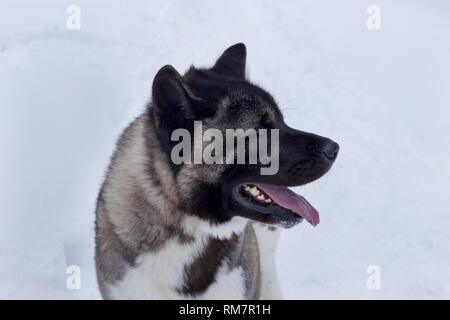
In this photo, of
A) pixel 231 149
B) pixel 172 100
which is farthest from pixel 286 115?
pixel 172 100

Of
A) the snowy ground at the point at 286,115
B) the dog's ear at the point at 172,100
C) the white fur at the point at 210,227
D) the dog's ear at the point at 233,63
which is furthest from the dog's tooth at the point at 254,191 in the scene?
the snowy ground at the point at 286,115

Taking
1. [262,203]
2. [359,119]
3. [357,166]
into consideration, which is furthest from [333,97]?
[262,203]

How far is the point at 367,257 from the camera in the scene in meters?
5.05

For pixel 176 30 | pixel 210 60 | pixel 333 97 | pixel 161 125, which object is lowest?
pixel 161 125

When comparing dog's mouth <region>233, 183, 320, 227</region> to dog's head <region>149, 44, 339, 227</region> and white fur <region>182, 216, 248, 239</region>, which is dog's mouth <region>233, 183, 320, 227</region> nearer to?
dog's head <region>149, 44, 339, 227</region>

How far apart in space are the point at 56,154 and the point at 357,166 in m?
3.31

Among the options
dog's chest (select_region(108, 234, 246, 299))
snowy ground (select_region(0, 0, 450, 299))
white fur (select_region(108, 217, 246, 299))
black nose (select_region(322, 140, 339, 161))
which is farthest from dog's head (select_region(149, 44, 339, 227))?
snowy ground (select_region(0, 0, 450, 299))

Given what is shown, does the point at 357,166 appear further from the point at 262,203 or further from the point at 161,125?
the point at 161,125

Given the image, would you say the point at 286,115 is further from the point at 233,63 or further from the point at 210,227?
the point at 210,227

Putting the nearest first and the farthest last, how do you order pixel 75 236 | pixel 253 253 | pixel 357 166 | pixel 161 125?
pixel 161 125, pixel 253 253, pixel 75 236, pixel 357 166

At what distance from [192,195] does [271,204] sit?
47cm

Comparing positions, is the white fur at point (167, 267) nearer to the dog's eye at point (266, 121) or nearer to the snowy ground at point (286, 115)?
the dog's eye at point (266, 121)

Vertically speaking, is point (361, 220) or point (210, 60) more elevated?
point (210, 60)

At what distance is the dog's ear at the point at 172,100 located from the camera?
2580 millimetres
